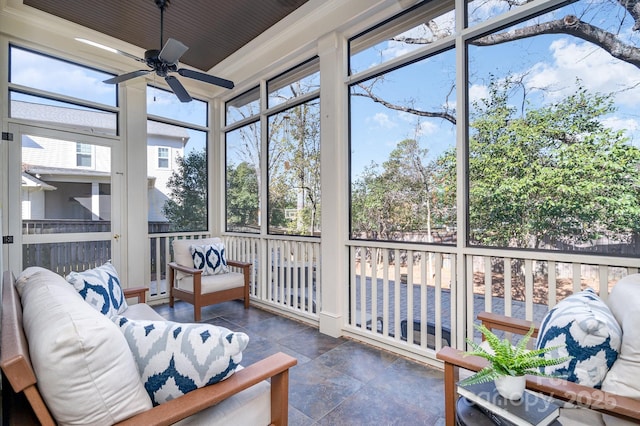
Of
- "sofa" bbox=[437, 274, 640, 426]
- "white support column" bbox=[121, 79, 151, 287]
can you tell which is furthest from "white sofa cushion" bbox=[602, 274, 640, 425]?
"white support column" bbox=[121, 79, 151, 287]

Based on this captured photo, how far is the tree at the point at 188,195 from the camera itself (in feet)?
14.9

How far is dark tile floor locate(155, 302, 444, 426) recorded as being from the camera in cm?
195

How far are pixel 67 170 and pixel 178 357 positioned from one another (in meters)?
3.63

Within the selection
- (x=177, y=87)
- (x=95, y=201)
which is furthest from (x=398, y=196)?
(x=95, y=201)

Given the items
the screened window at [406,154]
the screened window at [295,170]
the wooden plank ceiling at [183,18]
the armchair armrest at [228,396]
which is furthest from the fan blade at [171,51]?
the armchair armrest at [228,396]

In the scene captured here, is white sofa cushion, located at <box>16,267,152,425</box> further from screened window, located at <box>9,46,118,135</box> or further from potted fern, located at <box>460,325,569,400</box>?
screened window, located at <box>9,46,118,135</box>

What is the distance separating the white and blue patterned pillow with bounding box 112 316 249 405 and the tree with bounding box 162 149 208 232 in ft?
12.2

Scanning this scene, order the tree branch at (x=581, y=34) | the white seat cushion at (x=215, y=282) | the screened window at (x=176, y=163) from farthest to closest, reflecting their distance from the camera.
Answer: the screened window at (x=176, y=163)
the white seat cushion at (x=215, y=282)
the tree branch at (x=581, y=34)

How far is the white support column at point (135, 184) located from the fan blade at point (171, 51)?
1.70 meters

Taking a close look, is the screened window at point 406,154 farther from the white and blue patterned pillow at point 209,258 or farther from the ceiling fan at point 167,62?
the white and blue patterned pillow at point 209,258

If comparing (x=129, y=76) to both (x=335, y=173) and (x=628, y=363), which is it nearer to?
(x=335, y=173)

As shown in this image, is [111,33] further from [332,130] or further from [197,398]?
[197,398]

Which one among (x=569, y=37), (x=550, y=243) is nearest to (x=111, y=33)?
(x=569, y=37)

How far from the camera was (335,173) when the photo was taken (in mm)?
3188
